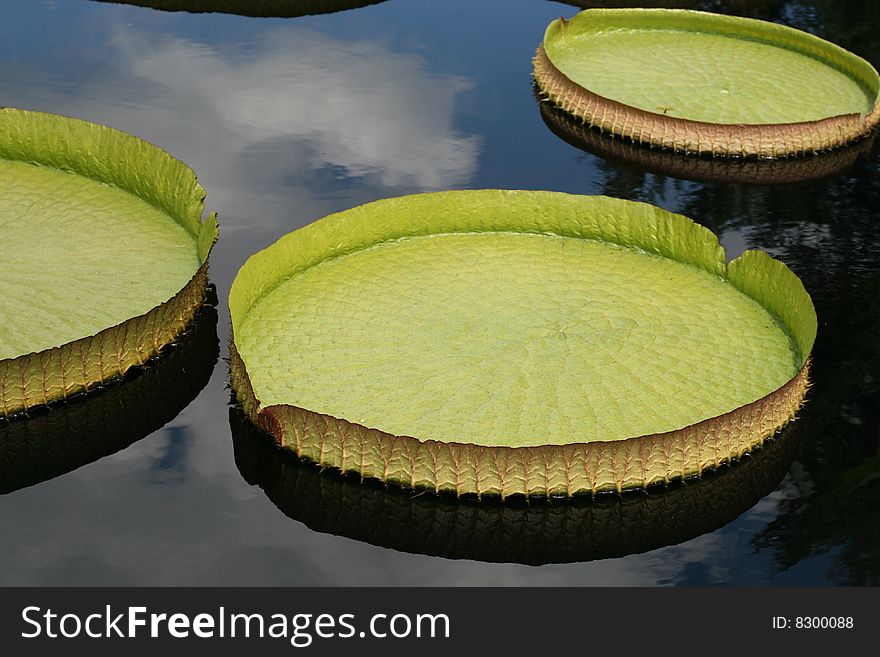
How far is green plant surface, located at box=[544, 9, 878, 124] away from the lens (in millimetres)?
8234

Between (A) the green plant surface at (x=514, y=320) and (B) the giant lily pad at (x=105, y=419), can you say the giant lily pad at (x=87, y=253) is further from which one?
(A) the green plant surface at (x=514, y=320)

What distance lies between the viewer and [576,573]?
4551 mm

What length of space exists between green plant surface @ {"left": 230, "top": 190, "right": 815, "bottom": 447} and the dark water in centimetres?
27

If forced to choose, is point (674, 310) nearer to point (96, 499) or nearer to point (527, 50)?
point (96, 499)

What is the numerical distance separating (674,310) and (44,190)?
320 cm

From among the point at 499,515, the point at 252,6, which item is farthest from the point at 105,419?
the point at 252,6

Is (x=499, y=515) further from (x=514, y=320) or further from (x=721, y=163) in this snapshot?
(x=721, y=163)

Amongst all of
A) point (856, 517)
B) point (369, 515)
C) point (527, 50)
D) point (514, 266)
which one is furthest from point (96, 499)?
point (527, 50)

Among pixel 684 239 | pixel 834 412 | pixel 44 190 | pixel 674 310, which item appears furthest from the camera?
pixel 44 190

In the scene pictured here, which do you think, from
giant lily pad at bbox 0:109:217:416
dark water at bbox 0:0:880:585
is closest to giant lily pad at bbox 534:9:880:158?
dark water at bbox 0:0:880:585

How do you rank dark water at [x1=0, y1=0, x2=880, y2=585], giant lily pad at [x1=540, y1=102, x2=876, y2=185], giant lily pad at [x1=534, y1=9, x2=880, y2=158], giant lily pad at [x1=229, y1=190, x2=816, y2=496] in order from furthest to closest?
giant lily pad at [x1=534, y1=9, x2=880, y2=158], giant lily pad at [x1=540, y1=102, x2=876, y2=185], giant lily pad at [x1=229, y1=190, x2=816, y2=496], dark water at [x1=0, y1=0, x2=880, y2=585]

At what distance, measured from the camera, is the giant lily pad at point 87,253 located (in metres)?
5.31

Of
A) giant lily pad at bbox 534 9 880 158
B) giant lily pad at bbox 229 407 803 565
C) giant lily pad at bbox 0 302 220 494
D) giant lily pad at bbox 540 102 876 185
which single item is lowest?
giant lily pad at bbox 0 302 220 494

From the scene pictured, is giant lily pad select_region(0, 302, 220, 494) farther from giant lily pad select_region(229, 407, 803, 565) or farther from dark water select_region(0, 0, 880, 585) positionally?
giant lily pad select_region(229, 407, 803, 565)
